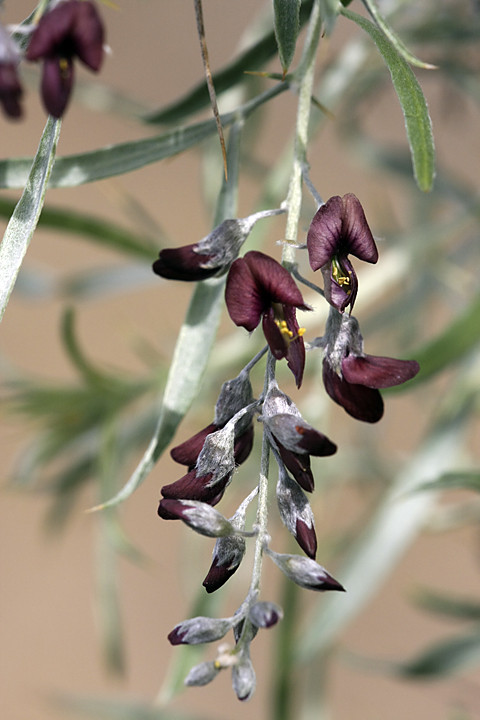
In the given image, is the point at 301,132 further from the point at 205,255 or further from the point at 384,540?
the point at 384,540

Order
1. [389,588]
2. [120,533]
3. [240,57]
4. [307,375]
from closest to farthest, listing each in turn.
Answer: [240,57] < [120,533] < [307,375] < [389,588]

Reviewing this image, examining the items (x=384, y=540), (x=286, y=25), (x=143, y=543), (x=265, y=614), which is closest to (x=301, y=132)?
(x=286, y=25)

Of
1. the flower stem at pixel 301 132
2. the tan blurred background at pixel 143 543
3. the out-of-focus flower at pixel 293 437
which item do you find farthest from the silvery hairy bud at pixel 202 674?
the tan blurred background at pixel 143 543

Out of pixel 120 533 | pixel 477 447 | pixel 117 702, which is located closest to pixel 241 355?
pixel 120 533

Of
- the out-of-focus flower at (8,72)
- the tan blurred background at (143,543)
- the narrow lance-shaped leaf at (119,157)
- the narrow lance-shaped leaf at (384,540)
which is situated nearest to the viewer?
the out-of-focus flower at (8,72)

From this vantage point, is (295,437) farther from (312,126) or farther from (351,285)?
(312,126)

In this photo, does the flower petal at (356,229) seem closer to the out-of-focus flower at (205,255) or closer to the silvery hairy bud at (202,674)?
A: the out-of-focus flower at (205,255)

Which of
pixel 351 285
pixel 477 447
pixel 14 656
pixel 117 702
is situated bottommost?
pixel 14 656
